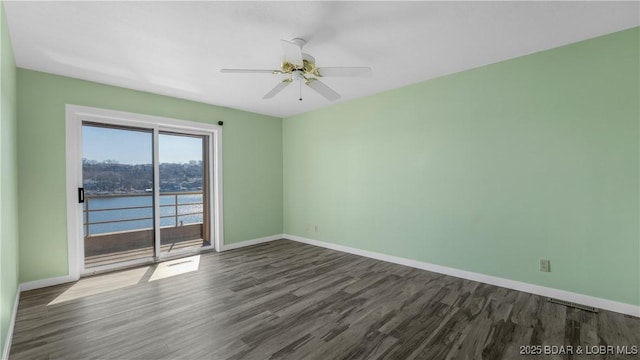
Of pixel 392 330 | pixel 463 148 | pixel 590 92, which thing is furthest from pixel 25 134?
pixel 590 92

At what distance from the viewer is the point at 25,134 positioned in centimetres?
301

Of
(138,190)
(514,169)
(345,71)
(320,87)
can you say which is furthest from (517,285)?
(138,190)

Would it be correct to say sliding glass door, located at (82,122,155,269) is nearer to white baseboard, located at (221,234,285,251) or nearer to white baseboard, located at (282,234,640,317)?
white baseboard, located at (221,234,285,251)

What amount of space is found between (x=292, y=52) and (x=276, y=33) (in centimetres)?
34

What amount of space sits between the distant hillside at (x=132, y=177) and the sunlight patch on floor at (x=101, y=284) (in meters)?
1.11

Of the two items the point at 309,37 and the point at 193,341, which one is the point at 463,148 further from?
the point at 193,341

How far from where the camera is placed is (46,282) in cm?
313

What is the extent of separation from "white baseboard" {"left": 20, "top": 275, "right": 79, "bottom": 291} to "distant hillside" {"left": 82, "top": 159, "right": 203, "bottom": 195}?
3.48 feet

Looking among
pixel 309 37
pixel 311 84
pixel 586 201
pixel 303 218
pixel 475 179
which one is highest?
pixel 309 37

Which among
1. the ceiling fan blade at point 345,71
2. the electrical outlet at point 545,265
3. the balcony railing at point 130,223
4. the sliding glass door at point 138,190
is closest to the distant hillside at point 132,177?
the sliding glass door at point 138,190

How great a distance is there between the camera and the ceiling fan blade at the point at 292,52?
207cm

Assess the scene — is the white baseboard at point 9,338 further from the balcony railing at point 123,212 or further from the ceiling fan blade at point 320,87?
the ceiling fan blade at point 320,87

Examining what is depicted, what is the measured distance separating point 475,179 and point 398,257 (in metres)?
1.49

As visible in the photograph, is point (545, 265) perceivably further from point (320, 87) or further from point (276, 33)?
point (276, 33)
